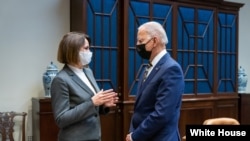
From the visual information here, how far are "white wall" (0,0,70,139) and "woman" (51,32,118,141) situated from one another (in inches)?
80.8

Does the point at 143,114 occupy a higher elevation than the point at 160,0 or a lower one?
lower

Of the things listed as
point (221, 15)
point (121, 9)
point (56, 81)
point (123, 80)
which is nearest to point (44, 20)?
point (121, 9)

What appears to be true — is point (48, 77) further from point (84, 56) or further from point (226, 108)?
point (226, 108)

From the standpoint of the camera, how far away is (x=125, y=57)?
425 cm

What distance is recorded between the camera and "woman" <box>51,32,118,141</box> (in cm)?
210

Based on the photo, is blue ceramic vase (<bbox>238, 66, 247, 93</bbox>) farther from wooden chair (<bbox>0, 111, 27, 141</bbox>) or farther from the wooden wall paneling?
wooden chair (<bbox>0, 111, 27, 141</bbox>)

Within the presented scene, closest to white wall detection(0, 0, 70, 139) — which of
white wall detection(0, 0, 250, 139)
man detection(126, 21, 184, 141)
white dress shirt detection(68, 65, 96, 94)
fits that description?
white wall detection(0, 0, 250, 139)

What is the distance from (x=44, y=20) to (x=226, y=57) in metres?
2.88

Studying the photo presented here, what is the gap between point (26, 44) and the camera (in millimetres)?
4148

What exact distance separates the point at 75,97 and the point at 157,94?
505 millimetres

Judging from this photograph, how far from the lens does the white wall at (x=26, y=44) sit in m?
4.04

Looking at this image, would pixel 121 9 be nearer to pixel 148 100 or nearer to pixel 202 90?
pixel 202 90

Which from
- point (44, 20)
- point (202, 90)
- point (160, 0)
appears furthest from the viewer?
point (202, 90)

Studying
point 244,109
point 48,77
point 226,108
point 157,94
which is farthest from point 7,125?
point 244,109
